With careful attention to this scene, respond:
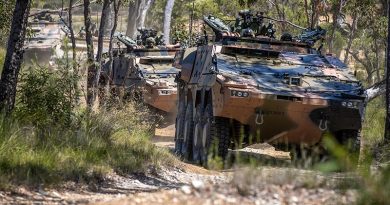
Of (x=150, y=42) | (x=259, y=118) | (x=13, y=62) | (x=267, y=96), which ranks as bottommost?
(x=259, y=118)

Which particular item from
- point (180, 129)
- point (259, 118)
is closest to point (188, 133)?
point (180, 129)

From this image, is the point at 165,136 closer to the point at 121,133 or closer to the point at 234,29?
the point at 234,29

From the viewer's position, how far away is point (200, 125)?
517 inches

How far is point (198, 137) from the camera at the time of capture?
43.3 ft

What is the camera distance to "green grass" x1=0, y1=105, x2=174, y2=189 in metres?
7.88

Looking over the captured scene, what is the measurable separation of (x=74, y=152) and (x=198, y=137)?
429cm

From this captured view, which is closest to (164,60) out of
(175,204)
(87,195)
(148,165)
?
(148,165)

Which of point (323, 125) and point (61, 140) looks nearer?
point (61, 140)

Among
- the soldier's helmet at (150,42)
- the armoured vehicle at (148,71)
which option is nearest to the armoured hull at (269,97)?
the armoured vehicle at (148,71)

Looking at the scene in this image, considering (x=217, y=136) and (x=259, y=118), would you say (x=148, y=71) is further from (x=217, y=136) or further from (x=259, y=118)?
(x=259, y=118)

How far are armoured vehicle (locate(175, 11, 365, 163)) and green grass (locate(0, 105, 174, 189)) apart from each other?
42.4 inches

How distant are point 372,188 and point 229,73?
6.84 meters

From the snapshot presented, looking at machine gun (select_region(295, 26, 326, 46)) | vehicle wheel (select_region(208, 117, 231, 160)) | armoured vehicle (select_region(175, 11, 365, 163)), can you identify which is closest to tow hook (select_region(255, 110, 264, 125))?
armoured vehicle (select_region(175, 11, 365, 163))

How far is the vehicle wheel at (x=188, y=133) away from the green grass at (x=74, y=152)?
1.81m
